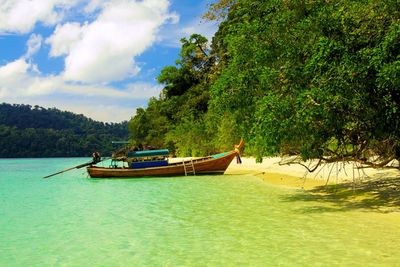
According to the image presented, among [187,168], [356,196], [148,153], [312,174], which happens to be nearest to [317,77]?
[356,196]

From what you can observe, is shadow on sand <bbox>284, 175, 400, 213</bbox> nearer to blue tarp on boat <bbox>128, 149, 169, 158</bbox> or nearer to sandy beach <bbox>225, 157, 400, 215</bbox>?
sandy beach <bbox>225, 157, 400, 215</bbox>

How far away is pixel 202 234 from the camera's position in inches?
319

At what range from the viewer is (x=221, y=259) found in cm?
623

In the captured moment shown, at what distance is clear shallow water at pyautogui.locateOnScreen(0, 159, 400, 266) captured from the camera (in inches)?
249

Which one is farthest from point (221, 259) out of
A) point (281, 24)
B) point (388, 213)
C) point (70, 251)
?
point (281, 24)

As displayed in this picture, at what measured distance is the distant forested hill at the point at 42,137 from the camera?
4343 inches

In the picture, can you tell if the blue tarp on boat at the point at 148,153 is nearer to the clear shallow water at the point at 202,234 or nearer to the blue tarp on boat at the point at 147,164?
the blue tarp on boat at the point at 147,164

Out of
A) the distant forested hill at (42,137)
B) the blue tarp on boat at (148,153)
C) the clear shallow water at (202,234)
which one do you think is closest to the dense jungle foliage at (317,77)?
the clear shallow water at (202,234)

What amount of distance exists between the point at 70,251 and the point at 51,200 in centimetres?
900

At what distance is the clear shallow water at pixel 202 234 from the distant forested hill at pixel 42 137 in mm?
81473

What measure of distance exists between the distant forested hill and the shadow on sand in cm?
8223

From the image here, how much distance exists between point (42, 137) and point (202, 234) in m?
119

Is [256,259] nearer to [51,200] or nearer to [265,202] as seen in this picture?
[265,202]

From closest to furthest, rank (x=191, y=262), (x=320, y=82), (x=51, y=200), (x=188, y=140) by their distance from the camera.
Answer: (x=191, y=262) → (x=320, y=82) → (x=51, y=200) → (x=188, y=140)
